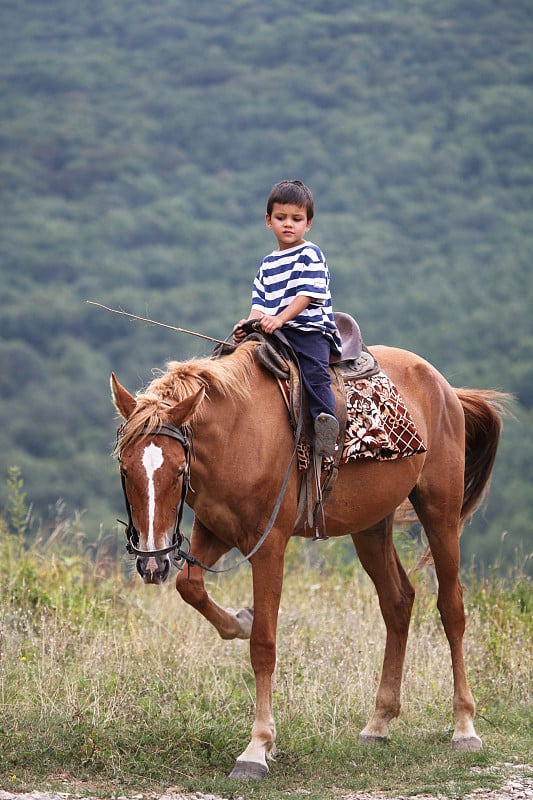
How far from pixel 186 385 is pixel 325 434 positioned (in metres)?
0.82

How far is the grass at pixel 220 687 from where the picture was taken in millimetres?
4992

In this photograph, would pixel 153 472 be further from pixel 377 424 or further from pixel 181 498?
pixel 377 424

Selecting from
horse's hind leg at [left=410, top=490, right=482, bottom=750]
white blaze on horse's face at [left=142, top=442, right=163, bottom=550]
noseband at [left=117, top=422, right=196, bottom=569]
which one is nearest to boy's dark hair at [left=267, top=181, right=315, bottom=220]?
noseband at [left=117, top=422, right=196, bottom=569]

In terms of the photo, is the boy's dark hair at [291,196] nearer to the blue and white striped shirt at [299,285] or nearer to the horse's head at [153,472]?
the blue and white striped shirt at [299,285]

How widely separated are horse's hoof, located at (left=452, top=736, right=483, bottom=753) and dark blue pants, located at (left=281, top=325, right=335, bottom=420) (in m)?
2.10

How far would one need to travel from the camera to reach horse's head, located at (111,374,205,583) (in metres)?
4.32

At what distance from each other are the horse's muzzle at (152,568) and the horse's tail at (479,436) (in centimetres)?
304

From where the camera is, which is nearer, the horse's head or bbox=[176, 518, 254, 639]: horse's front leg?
the horse's head

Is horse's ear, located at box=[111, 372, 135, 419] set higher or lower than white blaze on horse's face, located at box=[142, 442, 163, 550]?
higher

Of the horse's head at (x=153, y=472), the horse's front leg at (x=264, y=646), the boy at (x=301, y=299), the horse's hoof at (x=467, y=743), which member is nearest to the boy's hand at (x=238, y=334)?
the boy at (x=301, y=299)

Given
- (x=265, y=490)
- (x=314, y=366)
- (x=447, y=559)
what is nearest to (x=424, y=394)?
(x=447, y=559)

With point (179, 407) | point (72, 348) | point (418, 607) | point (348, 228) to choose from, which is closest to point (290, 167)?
point (348, 228)

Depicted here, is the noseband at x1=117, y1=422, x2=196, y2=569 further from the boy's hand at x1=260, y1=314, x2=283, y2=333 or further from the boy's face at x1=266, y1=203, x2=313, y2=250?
the boy's face at x1=266, y1=203, x2=313, y2=250

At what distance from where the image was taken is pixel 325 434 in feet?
16.9
